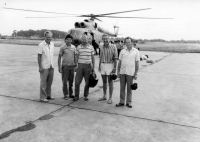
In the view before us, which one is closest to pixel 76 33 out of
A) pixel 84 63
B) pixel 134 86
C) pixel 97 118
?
pixel 84 63

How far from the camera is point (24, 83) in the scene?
7262 millimetres

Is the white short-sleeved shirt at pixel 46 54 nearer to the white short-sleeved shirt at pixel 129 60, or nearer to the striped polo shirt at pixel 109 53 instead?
the striped polo shirt at pixel 109 53

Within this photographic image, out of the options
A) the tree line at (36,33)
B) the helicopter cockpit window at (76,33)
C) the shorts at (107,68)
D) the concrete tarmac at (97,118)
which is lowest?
the concrete tarmac at (97,118)

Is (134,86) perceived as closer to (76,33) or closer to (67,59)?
(67,59)

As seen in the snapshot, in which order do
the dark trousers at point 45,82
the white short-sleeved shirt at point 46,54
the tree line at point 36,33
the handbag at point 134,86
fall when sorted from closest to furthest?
the handbag at point 134,86, the white short-sleeved shirt at point 46,54, the dark trousers at point 45,82, the tree line at point 36,33

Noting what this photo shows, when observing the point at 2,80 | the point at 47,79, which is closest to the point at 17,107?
the point at 47,79

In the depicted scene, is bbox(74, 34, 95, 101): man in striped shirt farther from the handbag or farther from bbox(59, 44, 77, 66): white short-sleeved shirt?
the handbag

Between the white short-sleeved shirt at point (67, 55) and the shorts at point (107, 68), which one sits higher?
the white short-sleeved shirt at point (67, 55)

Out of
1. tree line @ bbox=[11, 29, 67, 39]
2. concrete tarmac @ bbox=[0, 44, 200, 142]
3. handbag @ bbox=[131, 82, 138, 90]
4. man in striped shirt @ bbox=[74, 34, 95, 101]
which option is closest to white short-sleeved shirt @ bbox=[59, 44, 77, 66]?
man in striped shirt @ bbox=[74, 34, 95, 101]

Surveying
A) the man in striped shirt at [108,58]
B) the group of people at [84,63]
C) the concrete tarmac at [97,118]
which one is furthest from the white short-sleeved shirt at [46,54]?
the man in striped shirt at [108,58]

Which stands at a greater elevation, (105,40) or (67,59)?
(105,40)

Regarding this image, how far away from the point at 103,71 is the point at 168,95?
7.82ft

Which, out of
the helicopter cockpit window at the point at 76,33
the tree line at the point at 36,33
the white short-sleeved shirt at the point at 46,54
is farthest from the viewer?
the tree line at the point at 36,33

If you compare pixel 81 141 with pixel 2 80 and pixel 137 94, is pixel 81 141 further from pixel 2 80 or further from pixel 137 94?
pixel 2 80
